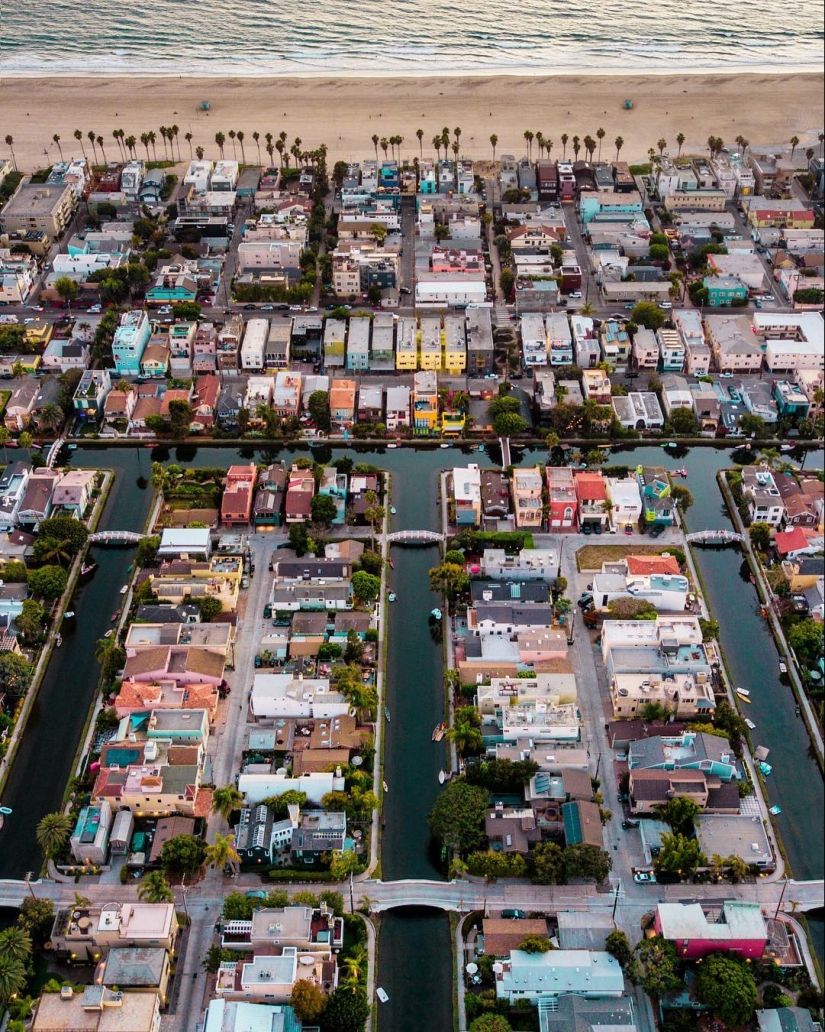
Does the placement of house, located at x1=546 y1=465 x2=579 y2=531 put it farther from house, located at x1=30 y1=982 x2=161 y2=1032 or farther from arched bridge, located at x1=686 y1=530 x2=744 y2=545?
house, located at x1=30 y1=982 x2=161 y2=1032

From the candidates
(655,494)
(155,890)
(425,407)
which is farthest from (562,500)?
(155,890)

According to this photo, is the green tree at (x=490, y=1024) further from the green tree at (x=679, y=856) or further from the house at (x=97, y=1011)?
the house at (x=97, y=1011)

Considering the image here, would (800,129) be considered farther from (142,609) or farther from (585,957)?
(585,957)

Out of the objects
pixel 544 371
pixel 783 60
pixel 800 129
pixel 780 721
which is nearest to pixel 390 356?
pixel 544 371

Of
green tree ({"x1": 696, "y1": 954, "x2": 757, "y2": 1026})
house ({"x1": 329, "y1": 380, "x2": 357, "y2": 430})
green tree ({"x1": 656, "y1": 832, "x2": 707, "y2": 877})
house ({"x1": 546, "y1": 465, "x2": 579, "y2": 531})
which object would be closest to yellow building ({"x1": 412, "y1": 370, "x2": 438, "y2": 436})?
house ({"x1": 329, "y1": 380, "x2": 357, "y2": 430})

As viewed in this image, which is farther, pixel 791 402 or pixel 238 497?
pixel 791 402

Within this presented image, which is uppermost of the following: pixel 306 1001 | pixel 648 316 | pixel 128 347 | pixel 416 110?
pixel 416 110

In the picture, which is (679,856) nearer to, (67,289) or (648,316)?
(648,316)
